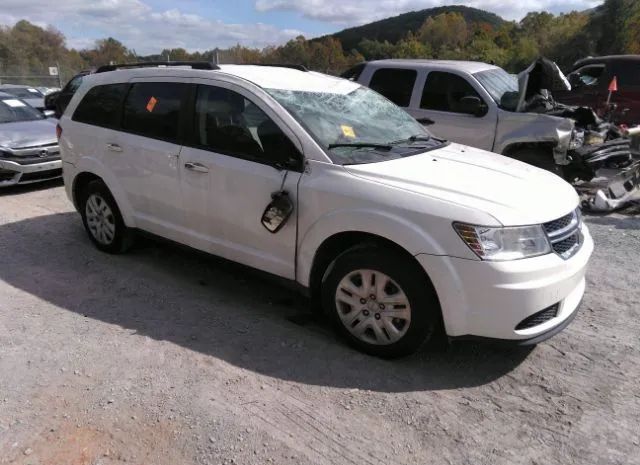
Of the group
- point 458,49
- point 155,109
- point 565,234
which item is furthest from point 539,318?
point 458,49

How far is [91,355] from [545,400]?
2.79 metres

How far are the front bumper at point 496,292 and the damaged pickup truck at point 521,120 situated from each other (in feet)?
Answer: 13.8

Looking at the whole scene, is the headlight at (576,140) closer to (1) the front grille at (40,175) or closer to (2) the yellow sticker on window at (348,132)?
(2) the yellow sticker on window at (348,132)

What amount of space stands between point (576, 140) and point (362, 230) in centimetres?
507

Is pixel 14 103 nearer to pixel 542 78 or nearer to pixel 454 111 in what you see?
pixel 454 111

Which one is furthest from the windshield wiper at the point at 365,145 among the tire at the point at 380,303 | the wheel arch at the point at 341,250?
the tire at the point at 380,303

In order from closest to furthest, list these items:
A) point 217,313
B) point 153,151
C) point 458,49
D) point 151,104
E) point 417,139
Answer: point 217,313 → point 417,139 → point 153,151 → point 151,104 → point 458,49

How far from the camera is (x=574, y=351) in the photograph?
11.5 ft

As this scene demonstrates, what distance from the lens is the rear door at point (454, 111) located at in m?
7.02

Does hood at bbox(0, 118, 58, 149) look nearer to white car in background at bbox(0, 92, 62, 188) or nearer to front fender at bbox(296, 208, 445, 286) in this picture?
white car in background at bbox(0, 92, 62, 188)

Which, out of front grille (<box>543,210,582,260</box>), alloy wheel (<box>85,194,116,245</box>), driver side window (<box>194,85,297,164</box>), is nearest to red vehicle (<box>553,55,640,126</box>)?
front grille (<box>543,210,582,260</box>)

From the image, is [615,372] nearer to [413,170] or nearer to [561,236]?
[561,236]

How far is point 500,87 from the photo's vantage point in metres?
7.41

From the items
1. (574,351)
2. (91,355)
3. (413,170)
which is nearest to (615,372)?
(574,351)
